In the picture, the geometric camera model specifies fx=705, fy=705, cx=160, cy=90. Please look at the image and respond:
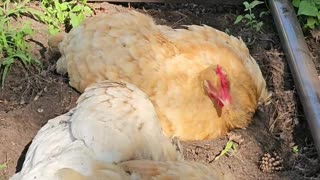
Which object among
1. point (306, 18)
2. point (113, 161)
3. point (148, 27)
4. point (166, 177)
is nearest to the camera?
point (166, 177)

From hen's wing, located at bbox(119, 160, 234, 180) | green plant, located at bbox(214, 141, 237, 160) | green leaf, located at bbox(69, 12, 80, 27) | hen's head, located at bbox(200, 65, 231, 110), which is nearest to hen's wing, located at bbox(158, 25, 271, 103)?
hen's head, located at bbox(200, 65, 231, 110)

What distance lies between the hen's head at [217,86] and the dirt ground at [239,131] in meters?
0.25

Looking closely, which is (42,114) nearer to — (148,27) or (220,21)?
(148,27)

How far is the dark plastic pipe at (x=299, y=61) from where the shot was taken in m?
3.86

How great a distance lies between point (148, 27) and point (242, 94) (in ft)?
2.15

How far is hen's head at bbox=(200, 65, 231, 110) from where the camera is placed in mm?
3709

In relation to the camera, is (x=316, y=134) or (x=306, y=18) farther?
(x=306, y=18)

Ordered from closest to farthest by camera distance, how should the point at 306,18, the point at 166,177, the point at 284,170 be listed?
the point at 166,177 < the point at 284,170 < the point at 306,18

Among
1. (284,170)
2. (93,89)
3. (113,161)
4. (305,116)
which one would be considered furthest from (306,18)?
(113,161)

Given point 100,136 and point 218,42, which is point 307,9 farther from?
point 100,136

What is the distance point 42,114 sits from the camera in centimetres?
389

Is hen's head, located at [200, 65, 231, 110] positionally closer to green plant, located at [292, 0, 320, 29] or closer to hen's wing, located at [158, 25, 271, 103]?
hen's wing, located at [158, 25, 271, 103]

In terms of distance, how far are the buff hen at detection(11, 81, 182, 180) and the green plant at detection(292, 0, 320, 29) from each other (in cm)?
156

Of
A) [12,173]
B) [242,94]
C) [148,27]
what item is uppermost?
[148,27]
